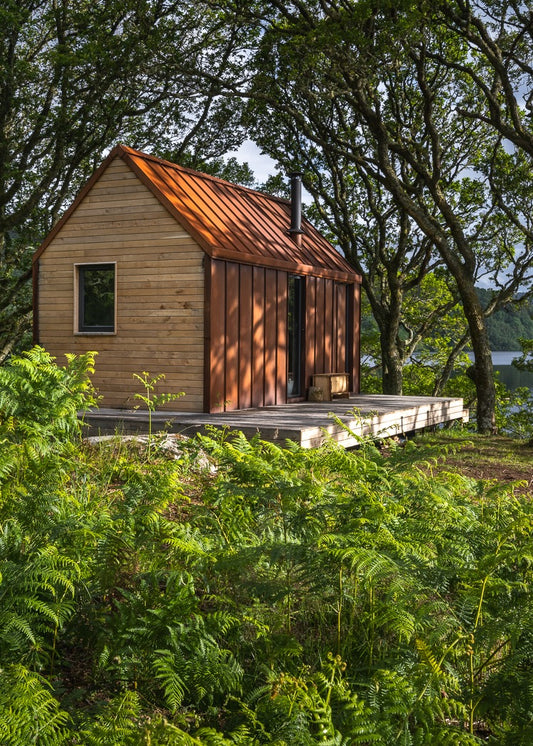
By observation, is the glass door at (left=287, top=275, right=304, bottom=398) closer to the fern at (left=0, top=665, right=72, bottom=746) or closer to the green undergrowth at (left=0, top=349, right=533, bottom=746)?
the green undergrowth at (left=0, top=349, right=533, bottom=746)

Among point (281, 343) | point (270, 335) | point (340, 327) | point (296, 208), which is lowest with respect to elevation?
point (281, 343)

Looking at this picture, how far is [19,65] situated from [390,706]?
17209 millimetres

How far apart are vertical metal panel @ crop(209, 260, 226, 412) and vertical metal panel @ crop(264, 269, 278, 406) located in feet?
4.48

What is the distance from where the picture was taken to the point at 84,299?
1257cm

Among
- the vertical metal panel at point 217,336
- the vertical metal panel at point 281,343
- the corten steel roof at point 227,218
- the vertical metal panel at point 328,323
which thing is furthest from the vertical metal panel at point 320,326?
the vertical metal panel at point 217,336

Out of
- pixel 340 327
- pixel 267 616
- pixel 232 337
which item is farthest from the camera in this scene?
pixel 340 327

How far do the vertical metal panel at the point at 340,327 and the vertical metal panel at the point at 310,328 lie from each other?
3.69 ft

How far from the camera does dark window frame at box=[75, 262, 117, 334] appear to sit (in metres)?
12.2

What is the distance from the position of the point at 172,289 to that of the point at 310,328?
3559mm

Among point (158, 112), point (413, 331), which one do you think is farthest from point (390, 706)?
point (413, 331)

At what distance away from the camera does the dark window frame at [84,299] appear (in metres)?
12.2

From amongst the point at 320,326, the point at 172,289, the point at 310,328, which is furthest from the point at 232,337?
the point at 320,326

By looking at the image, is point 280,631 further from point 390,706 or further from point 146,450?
point 146,450

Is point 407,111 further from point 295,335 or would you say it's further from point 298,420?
point 298,420
